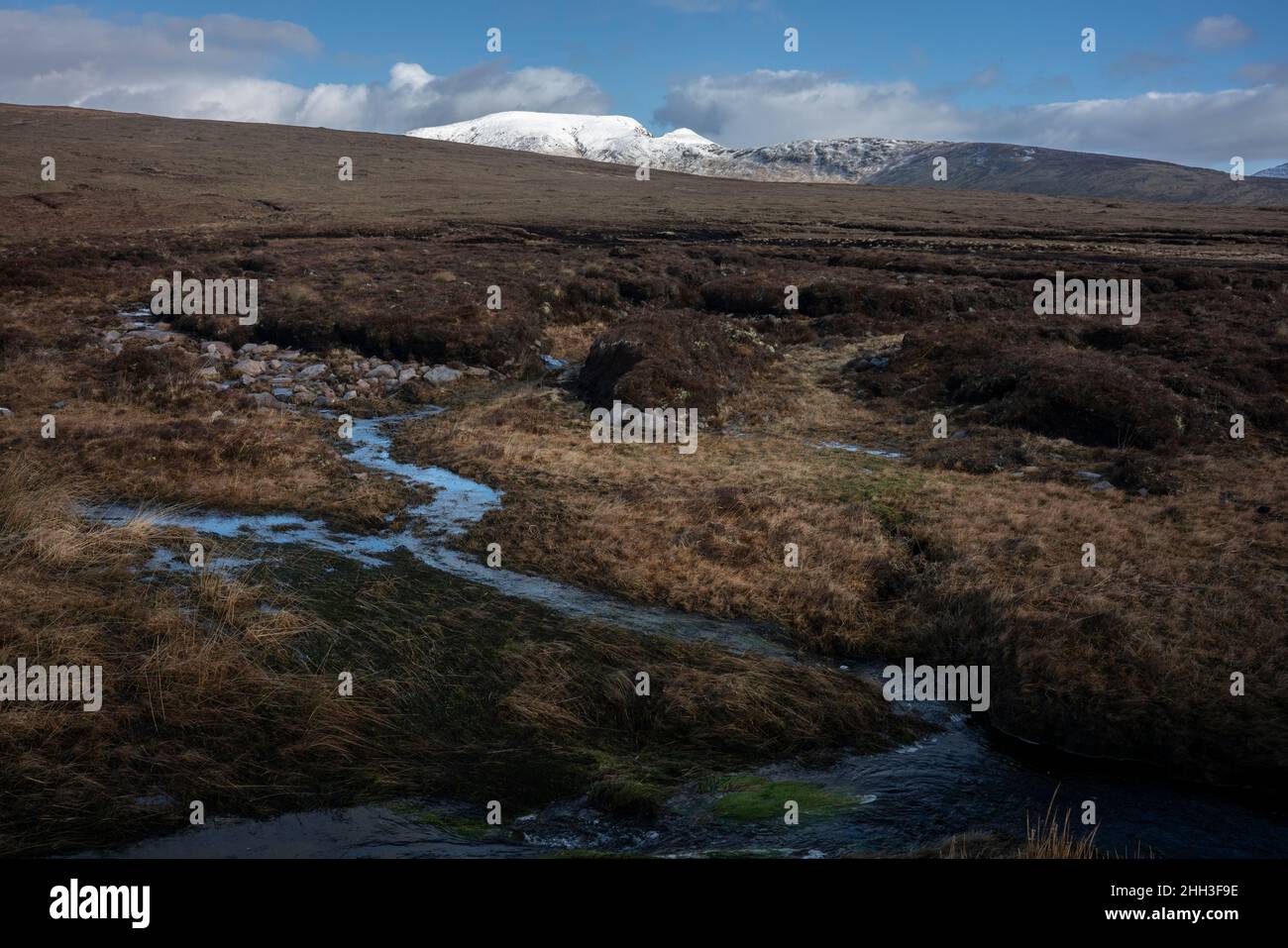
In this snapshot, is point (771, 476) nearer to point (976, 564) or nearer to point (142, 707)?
point (976, 564)

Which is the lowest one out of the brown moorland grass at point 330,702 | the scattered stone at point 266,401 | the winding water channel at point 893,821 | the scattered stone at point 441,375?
the winding water channel at point 893,821

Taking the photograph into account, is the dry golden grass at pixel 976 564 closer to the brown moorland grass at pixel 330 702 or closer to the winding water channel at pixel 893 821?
the winding water channel at pixel 893 821

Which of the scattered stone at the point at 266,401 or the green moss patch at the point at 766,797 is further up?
the scattered stone at the point at 266,401

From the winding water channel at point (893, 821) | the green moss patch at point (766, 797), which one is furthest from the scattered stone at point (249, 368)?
the green moss patch at point (766, 797)

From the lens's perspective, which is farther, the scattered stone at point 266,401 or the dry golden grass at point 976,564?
the scattered stone at point 266,401

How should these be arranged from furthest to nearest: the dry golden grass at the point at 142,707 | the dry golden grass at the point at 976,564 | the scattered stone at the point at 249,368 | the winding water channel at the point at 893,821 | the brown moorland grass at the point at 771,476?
the scattered stone at the point at 249,368 < the dry golden grass at the point at 976,564 < the brown moorland grass at the point at 771,476 < the dry golden grass at the point at 142,707 < the winding water channel at the point at 893,821

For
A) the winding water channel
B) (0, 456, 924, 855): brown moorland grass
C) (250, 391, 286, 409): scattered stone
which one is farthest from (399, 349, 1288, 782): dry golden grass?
(250, 391, 286, 409): scattered stone

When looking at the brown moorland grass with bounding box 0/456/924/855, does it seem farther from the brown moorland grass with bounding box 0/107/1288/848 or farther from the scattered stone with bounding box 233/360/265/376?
the scattered stone with bounding box 233/360/265/376

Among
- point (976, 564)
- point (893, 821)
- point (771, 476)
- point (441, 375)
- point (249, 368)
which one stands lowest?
point (893, 821)

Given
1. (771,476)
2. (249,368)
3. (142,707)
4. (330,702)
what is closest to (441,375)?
(249,368)
